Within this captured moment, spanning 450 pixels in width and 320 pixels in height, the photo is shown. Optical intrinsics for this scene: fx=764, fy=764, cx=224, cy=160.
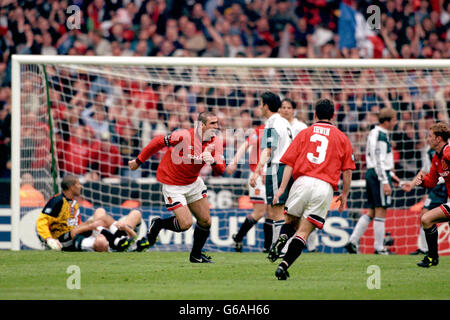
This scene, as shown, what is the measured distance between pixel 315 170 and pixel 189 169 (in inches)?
78.0

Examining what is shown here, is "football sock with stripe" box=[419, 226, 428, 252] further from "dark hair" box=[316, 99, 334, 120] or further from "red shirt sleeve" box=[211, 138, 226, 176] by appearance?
"dark hair" box=[316, 99, 334, 120]

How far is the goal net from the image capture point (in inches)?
480

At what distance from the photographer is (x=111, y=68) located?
13562 mm

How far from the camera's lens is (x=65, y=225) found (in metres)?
10.8

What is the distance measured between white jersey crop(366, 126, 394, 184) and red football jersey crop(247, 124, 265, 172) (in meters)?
1.87

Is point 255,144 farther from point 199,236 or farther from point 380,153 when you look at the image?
point 199,236

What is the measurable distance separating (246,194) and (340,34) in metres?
5.17

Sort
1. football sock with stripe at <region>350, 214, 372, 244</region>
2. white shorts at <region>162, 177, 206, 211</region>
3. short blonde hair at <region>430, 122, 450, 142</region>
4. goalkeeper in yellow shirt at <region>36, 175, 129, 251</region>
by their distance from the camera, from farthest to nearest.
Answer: football sock with stripe at <region>350, 214, 372, 244</region>, goalkeeper in yellow shirt at <region>36, 175, 129, 251</region>, white shorts at <region>162, 177, 206, 211</region>, short blonde hair at <region>430, 122, 450, 142</region>

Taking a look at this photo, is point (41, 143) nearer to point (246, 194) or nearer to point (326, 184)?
point (246, 194)

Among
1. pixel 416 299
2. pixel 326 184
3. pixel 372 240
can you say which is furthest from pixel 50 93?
pixel 416 299

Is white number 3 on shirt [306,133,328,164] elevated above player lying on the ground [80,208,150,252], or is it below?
above

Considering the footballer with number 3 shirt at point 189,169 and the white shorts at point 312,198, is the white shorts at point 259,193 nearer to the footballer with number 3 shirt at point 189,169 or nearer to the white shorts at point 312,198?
the footballer with number 3 shirt at point 189,169

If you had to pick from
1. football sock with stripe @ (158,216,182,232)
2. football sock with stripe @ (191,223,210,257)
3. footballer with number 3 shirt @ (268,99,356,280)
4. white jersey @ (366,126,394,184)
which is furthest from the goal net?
footballer with number 3 shirt @ (268,99,356,280)

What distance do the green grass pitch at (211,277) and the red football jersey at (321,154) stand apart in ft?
3.60
